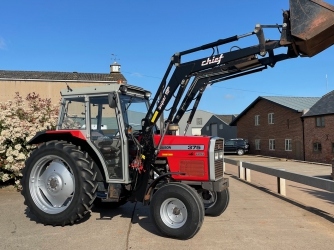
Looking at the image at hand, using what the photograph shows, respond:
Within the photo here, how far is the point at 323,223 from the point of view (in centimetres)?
581

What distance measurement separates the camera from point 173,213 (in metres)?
4.96

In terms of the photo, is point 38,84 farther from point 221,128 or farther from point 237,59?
point 221,128

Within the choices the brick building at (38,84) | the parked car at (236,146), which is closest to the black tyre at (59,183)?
the brick building at (38,84)

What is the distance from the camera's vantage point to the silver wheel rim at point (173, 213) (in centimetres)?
488

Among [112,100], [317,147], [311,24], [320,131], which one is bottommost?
[317,147]

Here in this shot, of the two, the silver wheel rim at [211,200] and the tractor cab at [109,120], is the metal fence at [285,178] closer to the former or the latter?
the silver wheel rim at [211,200]

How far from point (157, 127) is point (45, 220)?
267 centimetres

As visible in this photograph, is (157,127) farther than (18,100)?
No

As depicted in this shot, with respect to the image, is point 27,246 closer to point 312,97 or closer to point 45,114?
point 45,114

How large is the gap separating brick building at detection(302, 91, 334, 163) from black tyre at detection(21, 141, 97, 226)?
886 inches

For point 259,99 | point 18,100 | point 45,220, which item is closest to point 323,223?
point 45,220

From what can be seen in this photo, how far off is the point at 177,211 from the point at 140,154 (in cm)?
117

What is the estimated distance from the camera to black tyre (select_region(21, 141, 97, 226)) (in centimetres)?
532

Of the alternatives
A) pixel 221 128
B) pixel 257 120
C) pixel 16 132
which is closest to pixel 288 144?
pixel 257 120
